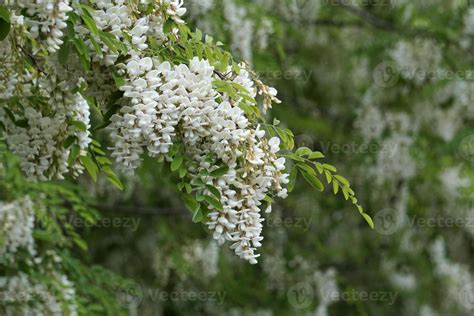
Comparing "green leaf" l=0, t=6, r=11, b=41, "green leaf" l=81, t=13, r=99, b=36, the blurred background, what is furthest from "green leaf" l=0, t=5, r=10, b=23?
the blurred background

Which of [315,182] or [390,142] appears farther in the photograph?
[390,142]

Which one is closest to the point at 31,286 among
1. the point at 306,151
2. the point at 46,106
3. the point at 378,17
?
the point at 46,106

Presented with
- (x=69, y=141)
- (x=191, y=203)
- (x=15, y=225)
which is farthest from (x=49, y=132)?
(x=15, y=225)

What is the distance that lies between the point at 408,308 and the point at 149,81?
7545mm

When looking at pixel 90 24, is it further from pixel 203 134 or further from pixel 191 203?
pixel 191 203

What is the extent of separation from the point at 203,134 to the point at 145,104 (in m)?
0.21

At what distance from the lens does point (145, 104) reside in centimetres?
289

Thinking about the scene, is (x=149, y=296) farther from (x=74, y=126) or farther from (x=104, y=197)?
(x=74, y=126)

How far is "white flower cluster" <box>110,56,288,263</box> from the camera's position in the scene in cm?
290

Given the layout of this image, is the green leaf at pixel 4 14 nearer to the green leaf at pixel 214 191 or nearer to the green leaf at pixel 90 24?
the green leaf at pixel 90 24

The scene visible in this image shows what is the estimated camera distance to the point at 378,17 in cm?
907

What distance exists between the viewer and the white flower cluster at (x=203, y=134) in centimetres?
290

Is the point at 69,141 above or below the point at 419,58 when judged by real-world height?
below

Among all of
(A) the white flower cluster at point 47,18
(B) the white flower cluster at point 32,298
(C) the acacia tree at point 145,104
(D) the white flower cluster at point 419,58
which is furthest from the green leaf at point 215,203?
(D) the white flower cluster at point 419,58
